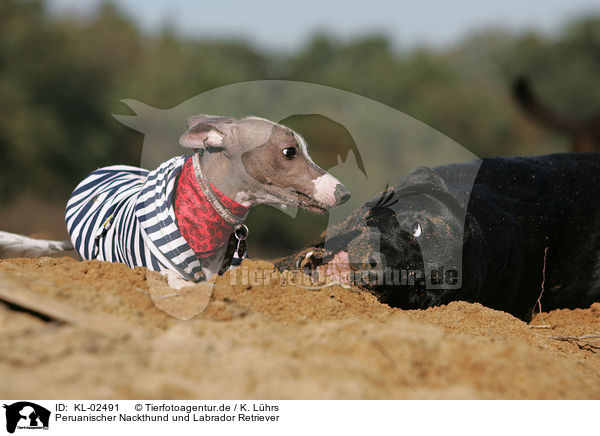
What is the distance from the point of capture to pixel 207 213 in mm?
3881

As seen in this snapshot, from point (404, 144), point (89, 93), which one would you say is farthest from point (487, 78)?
point (89, 93)

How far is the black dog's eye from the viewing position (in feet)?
13.3

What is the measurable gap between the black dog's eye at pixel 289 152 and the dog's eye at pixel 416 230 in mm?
1021

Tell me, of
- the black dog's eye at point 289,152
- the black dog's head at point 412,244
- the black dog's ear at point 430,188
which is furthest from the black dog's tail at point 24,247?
the black dog's ear at point 430,188

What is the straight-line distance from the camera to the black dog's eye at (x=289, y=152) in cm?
404

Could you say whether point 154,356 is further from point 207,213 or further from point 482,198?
point 482,198

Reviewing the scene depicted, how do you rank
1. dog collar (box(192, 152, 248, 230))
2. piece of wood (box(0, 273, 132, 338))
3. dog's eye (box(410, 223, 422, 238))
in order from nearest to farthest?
piece of wood (box(0, 273, 132, 338)) < dog's eye (box(410, 223, 422, 238)) < dog collar (box(192, 152, 248, 230))

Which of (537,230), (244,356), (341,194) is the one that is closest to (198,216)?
(341,194)

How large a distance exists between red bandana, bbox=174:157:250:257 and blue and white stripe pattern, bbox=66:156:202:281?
53 millimetres

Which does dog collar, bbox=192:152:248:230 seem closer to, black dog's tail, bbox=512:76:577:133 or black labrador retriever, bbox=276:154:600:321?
black labrador retriever, bbox=276:154:600:321

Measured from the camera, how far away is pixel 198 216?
387cm

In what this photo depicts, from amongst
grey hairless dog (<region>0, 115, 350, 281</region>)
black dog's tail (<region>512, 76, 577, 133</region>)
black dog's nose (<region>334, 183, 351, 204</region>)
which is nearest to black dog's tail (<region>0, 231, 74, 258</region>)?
grey hairless dog (<region>0, 115, 350, 281</region>)
